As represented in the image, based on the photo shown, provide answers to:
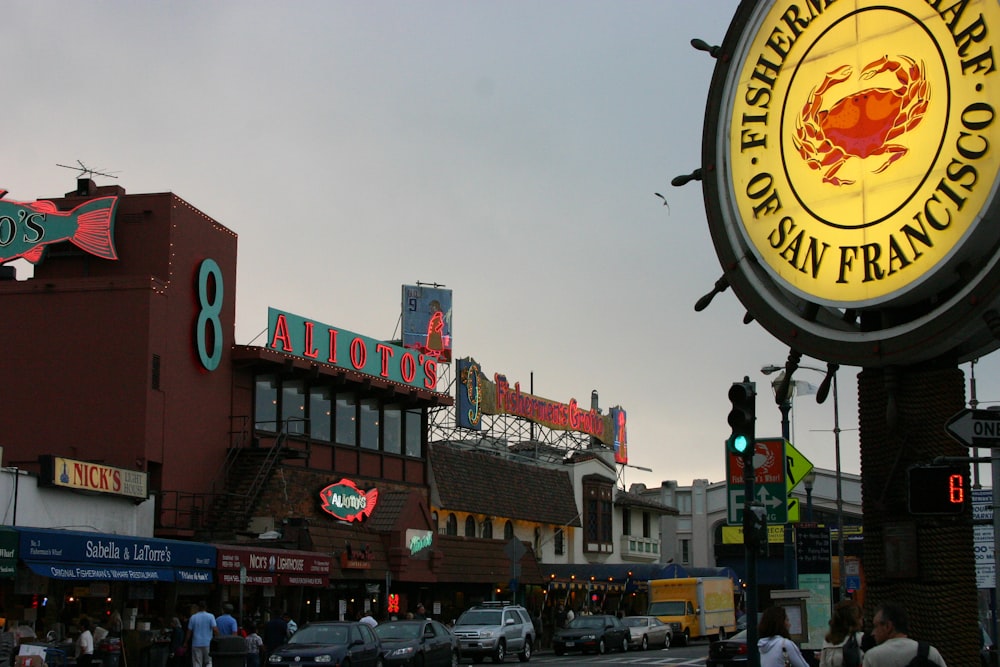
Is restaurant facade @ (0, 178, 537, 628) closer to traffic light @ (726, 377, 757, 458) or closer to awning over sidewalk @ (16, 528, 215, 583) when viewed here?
awning over sidewalk @ (16, 528, 215, 583)

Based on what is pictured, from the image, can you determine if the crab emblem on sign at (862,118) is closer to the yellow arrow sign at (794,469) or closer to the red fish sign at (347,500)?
the yellow arrow sign at (794,469)

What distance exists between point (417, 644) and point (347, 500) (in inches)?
512

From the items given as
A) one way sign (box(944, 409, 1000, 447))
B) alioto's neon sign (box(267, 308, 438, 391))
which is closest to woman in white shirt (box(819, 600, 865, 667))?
one way sign (box(944, 409, 1000, 447))

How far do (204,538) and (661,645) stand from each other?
68.4 feet

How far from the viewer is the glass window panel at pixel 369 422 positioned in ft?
148

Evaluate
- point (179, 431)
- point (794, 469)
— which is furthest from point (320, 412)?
point (794, 469)

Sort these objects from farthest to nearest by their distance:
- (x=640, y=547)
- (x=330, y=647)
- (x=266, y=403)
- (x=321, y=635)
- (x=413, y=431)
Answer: (x=640, y=547)
(x=413, y=431)
(x=266, y=403)
(x=321, y=635)
(x=330, y=647)

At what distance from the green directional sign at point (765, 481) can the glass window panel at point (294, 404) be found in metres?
26.3

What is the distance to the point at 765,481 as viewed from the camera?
16.7 meters

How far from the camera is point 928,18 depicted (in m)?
11.4

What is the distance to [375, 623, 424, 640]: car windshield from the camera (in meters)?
30.0

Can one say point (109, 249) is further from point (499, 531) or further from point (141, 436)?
point (499, 531)

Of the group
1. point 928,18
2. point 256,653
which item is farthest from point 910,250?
point 256,653

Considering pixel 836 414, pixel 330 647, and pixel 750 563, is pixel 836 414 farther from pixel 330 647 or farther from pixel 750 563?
pixel 750 563
